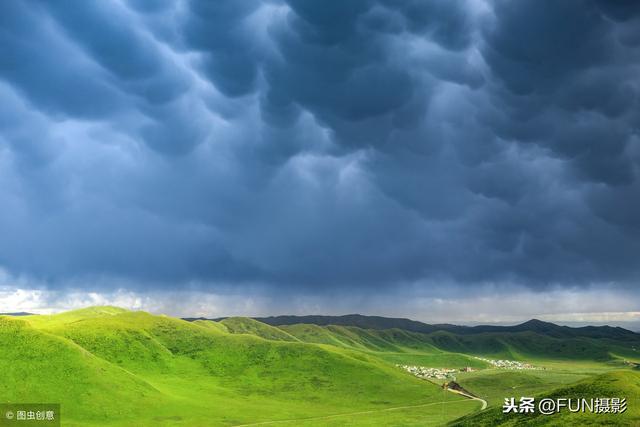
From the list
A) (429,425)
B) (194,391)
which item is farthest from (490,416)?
(194,391)

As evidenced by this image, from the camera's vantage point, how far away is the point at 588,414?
245ft

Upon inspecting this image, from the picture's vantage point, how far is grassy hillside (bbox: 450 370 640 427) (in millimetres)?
72000

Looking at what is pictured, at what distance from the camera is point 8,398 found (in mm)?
132375

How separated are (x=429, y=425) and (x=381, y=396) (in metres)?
56.5

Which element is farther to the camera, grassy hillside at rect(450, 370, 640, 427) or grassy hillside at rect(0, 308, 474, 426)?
grassy hillside at rect(0, 308, 474, 426)

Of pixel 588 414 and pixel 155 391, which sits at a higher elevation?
pixel 588 414

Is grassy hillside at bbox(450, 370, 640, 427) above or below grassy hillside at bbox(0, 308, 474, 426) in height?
above

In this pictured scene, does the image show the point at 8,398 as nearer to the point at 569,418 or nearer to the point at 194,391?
the point at 194,391

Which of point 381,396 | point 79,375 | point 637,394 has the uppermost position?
point 637,394

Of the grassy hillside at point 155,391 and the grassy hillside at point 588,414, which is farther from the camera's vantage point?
the grassy hillside at point 155,391

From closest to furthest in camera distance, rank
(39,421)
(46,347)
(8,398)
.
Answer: (39,421) < (8,398) < (46,347)

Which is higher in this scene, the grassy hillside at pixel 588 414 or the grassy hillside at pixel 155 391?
the grassy hillside at pixel 588 414

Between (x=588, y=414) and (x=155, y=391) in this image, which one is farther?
(x=155, y=391)

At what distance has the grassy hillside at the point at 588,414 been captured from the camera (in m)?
72.0
